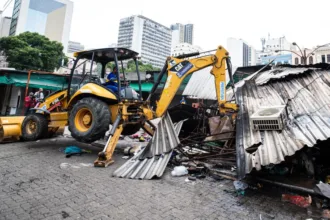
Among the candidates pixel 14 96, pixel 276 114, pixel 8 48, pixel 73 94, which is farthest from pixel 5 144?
pixel 8 48

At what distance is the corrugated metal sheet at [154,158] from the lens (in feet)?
12.6

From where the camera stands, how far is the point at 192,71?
212 inches

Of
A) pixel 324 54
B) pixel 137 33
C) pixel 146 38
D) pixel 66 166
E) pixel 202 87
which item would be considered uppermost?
pixel 137 33

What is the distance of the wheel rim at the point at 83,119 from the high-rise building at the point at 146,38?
80723 mm

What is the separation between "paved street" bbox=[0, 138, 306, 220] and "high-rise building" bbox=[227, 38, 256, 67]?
6612 centimetres

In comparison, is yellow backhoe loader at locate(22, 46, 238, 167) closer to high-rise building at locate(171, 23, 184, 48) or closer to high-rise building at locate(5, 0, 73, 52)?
high-rise building at locate(5, 0, 73, 52)

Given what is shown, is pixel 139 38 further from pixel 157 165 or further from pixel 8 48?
pixel 157 165

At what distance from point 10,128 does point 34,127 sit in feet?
2.43

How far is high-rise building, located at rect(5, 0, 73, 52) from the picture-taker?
157 ft

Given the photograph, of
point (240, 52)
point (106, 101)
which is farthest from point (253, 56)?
point (106, 101)

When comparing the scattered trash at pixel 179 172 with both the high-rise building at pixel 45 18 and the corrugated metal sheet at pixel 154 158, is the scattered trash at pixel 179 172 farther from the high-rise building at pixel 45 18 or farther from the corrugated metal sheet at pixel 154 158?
the high-rise building at pixel 45 18

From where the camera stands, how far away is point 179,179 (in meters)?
3.86

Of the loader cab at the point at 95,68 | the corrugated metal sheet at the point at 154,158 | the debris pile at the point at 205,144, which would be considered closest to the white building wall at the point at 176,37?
the debris pile at the point at 205,144

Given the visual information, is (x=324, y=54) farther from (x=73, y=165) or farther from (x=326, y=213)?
(x=73, y=165)
